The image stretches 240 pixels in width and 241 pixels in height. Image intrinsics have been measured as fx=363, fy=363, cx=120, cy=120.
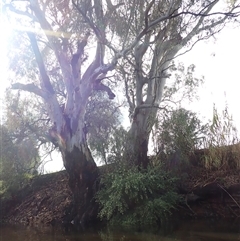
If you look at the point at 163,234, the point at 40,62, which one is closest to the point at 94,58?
the point at 40,62

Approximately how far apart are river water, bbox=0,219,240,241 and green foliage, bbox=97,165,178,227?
0.64m

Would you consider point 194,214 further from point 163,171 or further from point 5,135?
point 5,135

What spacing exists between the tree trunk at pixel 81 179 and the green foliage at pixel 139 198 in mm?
1020

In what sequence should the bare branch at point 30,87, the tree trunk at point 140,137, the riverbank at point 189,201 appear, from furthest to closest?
the bare branch at point 30,87
the tree trunk at point 140,137
the riverbank at point 189,201

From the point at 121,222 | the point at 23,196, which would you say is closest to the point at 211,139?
the point at 121,222

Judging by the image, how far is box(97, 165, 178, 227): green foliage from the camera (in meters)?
8.75

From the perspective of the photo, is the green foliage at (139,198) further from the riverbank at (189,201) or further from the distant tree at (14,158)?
the distant tree at (14,158)

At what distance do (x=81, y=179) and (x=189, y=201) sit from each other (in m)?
3.19

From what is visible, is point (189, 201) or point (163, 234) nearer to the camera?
point (163, 234)

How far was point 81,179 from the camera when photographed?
1076 cm

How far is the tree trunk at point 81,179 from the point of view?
1052 centimetres

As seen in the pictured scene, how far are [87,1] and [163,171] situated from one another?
5144mm

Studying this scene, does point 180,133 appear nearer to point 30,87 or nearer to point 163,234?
point 163,234

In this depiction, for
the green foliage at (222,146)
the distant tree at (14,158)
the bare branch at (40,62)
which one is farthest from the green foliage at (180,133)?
the distant tree at (14,158)
